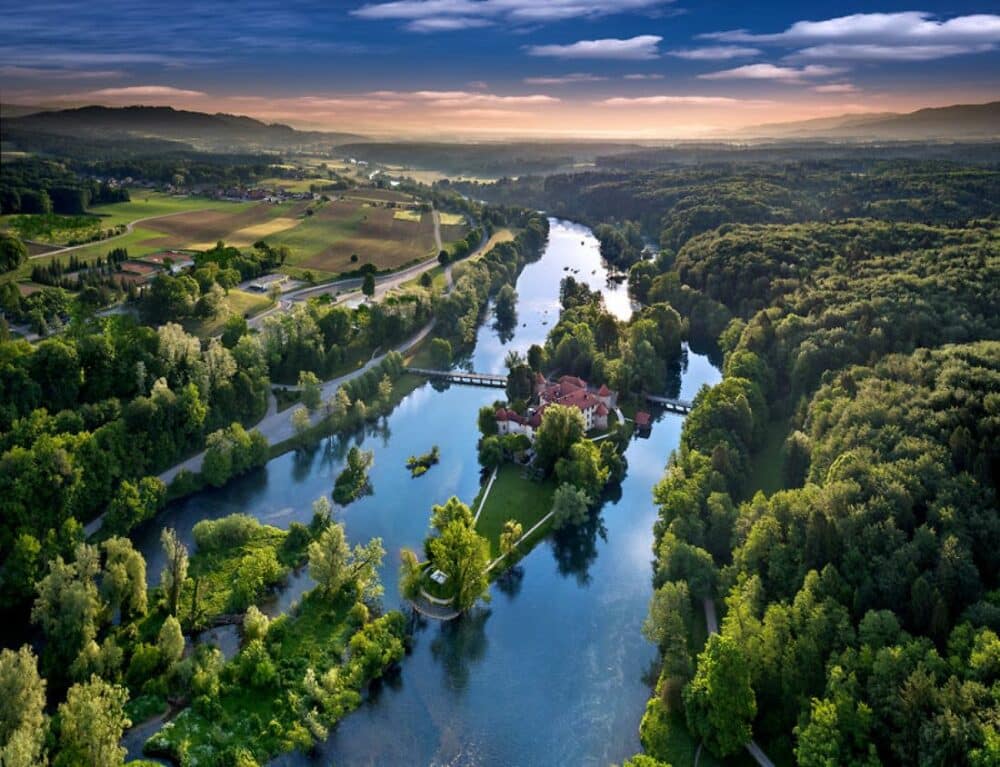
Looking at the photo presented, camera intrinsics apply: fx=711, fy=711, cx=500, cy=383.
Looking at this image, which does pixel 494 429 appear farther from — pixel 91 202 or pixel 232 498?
pixel 91 202

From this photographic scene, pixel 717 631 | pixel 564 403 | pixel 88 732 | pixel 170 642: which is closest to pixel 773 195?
pixel 564 403

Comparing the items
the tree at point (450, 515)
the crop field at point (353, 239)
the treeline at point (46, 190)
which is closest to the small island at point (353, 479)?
the tree at point (450, 515)

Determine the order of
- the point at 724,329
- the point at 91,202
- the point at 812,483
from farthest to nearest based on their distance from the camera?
the point at 91,202, the point at 724,329, the point at 812,483

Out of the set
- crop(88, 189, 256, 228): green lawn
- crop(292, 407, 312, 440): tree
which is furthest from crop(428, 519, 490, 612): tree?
crop(88, 189, 256, 228): green lawn

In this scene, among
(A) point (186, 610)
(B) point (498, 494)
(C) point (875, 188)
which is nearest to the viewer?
(A) point (186, 610)

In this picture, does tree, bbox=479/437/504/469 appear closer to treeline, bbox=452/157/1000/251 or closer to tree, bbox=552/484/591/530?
tree, bbox=552/484/591/530

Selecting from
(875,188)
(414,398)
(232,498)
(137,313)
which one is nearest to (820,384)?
(414,398)

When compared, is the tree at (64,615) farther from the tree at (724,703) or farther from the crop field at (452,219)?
the crop field at (452,219)
